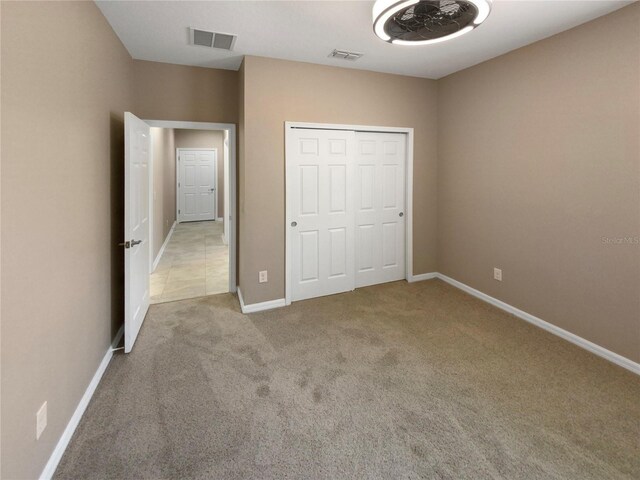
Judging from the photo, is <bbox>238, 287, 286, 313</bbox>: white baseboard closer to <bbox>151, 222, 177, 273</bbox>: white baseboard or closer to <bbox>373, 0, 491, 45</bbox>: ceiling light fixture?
<bbox>151, 222, 177, 273</bbox>: white baseboard

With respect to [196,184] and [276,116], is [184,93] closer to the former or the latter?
[276,116]

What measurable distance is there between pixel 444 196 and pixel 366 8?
2.53m

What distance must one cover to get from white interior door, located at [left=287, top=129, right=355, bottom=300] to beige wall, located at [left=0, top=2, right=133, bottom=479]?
1710 mm

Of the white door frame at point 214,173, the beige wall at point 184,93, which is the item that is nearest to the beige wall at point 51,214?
the beige wall at point 184,93

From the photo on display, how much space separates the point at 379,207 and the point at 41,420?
3.51 m

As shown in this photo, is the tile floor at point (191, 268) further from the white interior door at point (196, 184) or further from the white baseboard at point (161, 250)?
the white interior door at point (196, 184)

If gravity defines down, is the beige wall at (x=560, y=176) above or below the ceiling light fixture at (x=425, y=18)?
below

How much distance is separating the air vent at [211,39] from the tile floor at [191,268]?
261 centimetres

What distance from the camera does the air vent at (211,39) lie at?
2.67 metres

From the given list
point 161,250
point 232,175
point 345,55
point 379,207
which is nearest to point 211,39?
point 345,55

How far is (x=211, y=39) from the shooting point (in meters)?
2.78

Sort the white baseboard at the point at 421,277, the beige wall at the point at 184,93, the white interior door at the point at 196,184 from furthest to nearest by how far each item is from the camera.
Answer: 1. the white interior door at the point at 196,184
2. the white baseboard at the point at 421,277
3. the beige wall at the point at 184,93

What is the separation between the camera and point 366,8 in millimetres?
2271

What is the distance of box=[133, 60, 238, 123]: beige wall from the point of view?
333cm
